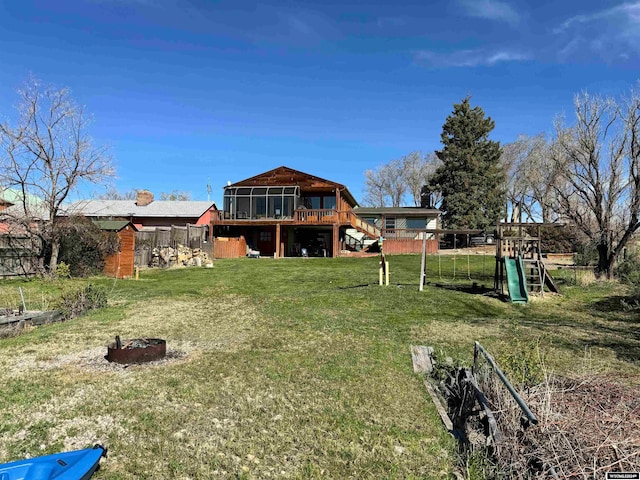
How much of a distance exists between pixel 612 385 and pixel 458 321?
5869mm

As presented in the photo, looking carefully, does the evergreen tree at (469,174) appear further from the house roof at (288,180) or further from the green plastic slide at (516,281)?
the green plastic slide at (516,281)

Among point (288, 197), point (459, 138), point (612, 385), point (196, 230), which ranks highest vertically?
point (459, 138)

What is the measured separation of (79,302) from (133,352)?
4929 mm

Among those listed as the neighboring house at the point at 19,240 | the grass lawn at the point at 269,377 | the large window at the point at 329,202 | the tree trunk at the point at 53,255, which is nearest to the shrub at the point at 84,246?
the tree trunk at the point at 53,255

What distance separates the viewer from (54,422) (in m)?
4.27

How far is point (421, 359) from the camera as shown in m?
6.51

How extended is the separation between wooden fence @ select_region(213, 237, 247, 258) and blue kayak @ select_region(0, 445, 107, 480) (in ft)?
79.8

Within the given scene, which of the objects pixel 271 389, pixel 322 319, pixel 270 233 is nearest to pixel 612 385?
pixel 271 389

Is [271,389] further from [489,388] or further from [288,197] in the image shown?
[288,197]

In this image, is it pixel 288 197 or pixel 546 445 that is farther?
pixel 288 197

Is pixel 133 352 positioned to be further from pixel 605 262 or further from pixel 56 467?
pixel 605 262

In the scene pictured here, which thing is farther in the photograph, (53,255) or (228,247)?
(228,247)

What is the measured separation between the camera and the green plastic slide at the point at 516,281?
1266cm

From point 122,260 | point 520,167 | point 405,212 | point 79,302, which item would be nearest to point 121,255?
point 122,260
